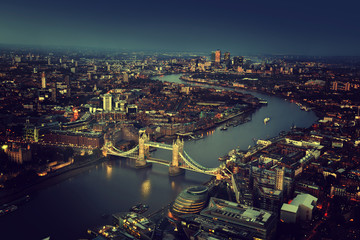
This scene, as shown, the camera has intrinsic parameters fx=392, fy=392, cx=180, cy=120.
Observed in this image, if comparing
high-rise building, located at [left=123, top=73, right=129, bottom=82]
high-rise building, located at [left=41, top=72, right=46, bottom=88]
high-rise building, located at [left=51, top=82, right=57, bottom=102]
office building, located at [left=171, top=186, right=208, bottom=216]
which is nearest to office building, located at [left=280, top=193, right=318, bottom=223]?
office building, located at [left=171, top=186, right=208, bottom=216]

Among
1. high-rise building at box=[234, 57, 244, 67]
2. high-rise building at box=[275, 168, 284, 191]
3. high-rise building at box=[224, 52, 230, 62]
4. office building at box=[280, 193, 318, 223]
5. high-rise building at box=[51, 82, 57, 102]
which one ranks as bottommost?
office building at box=[280, 193, 318, 223]

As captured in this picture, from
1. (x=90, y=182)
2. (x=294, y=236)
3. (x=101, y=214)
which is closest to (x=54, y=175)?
(x=90, y=182)

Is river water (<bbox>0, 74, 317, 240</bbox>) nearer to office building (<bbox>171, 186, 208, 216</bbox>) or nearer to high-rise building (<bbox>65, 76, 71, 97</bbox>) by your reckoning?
office building (<bbox>171, 186, 208, 216</bbox>)

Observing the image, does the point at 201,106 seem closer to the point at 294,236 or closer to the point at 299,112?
the point at 299,112

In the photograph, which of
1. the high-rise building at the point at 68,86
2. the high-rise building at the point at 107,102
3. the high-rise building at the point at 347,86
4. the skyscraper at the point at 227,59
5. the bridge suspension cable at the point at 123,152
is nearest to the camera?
the bridge suspension cable at the point at 123,152

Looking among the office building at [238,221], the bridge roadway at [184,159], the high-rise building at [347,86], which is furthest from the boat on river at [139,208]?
the high-rise building at [347,86]

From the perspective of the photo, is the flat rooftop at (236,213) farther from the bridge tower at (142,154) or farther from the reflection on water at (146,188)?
the bridge tower at (142,154)
